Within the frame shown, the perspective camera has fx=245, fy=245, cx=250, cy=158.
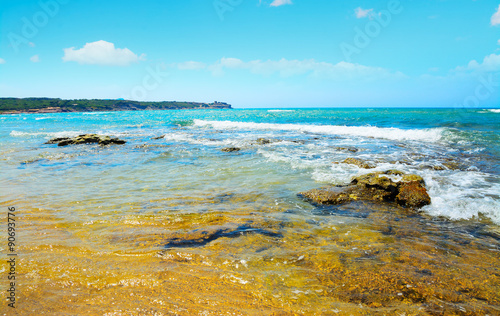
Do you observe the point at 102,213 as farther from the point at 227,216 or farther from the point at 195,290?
the point at 195,290

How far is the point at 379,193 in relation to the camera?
25.1ft

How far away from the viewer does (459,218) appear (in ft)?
19.8

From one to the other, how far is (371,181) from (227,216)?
505 cm

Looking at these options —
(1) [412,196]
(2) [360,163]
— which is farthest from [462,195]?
(2) [360,163]

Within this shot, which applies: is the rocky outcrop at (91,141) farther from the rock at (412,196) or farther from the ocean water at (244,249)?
the rock at (412,196)

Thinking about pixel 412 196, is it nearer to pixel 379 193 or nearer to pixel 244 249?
pixel 379 193

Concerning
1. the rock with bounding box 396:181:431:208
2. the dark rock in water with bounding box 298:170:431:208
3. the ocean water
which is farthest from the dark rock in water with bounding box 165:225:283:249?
the rock with bounding box 396:181:431:208

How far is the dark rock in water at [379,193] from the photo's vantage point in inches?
278

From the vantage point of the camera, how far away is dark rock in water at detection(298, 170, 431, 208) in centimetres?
705

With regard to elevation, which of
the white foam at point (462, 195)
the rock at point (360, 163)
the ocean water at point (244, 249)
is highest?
the rock at point (360, 163)

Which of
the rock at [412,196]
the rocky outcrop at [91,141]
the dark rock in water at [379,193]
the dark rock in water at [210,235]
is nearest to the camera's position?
the dark rock in water at [210,235]

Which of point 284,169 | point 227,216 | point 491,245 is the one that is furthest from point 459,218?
point 284,169

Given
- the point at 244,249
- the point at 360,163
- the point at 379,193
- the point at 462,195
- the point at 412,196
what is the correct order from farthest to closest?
the point at 360,163 < the point at 379,193 < the point at 462,195 < the point at 412,196 < the point at 244,249

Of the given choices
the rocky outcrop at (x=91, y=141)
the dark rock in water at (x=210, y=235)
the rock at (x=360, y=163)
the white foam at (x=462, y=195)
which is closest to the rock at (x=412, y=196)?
the white foam at (x=462, y=195)
